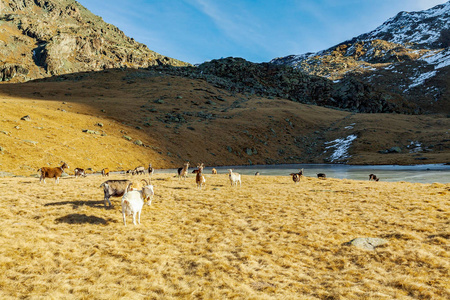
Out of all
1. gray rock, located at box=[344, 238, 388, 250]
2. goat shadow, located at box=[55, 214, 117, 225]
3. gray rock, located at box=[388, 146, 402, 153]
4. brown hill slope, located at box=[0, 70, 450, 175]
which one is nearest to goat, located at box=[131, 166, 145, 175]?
brown hill slope, located at box=[0, 70, 450, 175]

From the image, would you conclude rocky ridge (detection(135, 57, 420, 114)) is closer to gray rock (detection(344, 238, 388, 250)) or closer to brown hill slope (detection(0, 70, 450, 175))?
brown hill slope (detection(0, 70, 450, 175))

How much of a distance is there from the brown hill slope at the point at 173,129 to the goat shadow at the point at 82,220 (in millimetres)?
27467

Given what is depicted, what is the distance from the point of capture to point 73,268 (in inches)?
335

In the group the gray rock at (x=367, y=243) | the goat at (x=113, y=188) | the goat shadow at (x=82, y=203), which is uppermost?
the goat at (x=113, y=188)

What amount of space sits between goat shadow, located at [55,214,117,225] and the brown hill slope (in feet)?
90.1

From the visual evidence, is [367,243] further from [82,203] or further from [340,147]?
[340,147]

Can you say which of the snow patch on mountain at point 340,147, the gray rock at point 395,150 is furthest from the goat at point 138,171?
the gray rock at point 395,150

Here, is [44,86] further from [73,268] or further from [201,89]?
[73,268]

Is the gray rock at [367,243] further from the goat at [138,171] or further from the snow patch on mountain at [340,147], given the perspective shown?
the snow patch on mountain at [340,147]

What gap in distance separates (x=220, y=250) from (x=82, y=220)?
7.53 metres

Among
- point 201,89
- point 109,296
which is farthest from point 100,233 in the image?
point 201,89

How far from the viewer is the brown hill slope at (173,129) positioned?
4572 centimetres

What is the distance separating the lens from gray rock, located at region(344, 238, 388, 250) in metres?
10.4

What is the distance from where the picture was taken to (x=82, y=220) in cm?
1295
